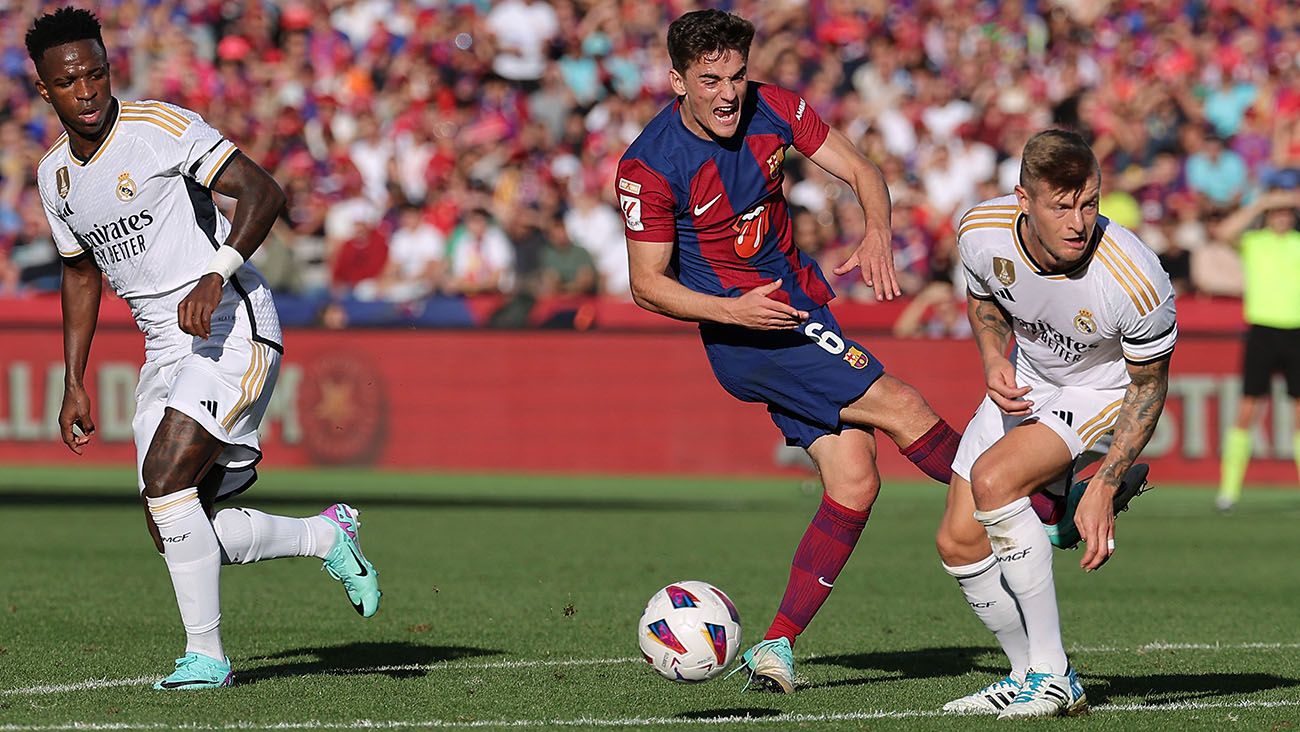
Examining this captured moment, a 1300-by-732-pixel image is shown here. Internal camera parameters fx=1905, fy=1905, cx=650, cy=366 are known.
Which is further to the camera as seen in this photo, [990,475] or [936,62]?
[936,62]

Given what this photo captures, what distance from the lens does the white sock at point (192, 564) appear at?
7047mm

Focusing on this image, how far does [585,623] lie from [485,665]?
4.54 ft

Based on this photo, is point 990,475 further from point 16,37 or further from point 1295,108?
point 16,37

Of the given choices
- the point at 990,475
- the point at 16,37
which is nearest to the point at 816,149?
the point at 990,475

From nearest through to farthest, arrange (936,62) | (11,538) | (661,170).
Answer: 1. (661,170)
2. (11,538)
3. (936,62)

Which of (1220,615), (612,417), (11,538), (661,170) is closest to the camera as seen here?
(661,170)

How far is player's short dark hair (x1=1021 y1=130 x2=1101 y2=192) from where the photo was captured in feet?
20.1

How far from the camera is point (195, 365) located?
7246mm

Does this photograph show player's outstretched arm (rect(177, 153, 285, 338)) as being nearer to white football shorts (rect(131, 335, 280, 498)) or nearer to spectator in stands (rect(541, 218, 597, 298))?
white football shorts (rect(131, 335, 280, 498))

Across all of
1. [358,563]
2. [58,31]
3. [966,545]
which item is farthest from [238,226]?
[966,545]

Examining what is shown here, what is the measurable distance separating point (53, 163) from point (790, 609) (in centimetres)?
330

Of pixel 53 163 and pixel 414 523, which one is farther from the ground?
pixel 53 163

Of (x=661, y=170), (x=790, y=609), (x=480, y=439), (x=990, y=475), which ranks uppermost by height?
(x=661, y=170)

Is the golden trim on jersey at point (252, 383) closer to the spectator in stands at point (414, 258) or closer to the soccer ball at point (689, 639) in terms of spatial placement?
the soccer ball at point (689, 639)
